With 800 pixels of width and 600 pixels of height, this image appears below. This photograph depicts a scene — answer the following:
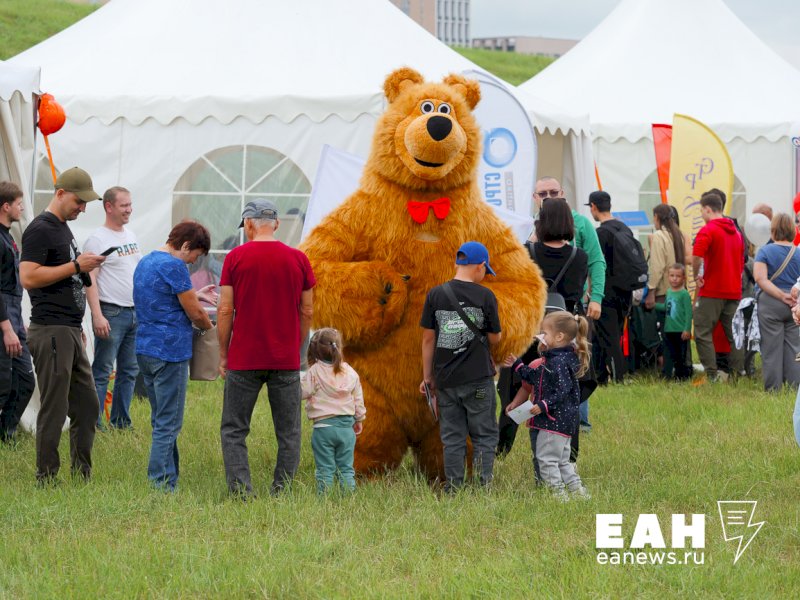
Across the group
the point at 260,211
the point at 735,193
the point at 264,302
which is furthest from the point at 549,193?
the point at 735,193

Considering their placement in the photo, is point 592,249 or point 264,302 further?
point 592,249

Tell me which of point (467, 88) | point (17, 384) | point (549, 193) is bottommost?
point (17, 384)

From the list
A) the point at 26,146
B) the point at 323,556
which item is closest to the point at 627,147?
the point at 26,146

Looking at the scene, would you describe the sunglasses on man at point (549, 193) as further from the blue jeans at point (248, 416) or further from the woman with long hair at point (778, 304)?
the blue jeans at point (248, 416)

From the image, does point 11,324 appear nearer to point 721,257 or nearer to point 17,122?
point 17,122

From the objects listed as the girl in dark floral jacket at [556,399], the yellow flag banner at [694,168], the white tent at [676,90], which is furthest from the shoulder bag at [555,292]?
the white tent at [676,90]

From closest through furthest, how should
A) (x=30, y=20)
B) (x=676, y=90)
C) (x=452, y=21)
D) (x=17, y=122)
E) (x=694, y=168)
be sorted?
(x=17, y=122) < (x=694, y=168) < (x=676, y=90) < (x=30, y=20) < (x=452, y=21)

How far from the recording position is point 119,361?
759 cm

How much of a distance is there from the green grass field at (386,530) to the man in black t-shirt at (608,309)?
8.05 feet

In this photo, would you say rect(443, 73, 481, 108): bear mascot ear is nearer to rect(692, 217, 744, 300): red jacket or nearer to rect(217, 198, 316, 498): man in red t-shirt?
rect(217, 198, 316, 498): man in red t-shirt

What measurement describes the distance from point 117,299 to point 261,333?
236cm

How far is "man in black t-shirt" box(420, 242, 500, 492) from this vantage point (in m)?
5.40

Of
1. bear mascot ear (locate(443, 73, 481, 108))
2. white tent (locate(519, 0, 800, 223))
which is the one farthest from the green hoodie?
white tent (locate(519, 0, 800, 223))

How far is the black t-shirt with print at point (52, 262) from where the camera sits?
557 centimetres
